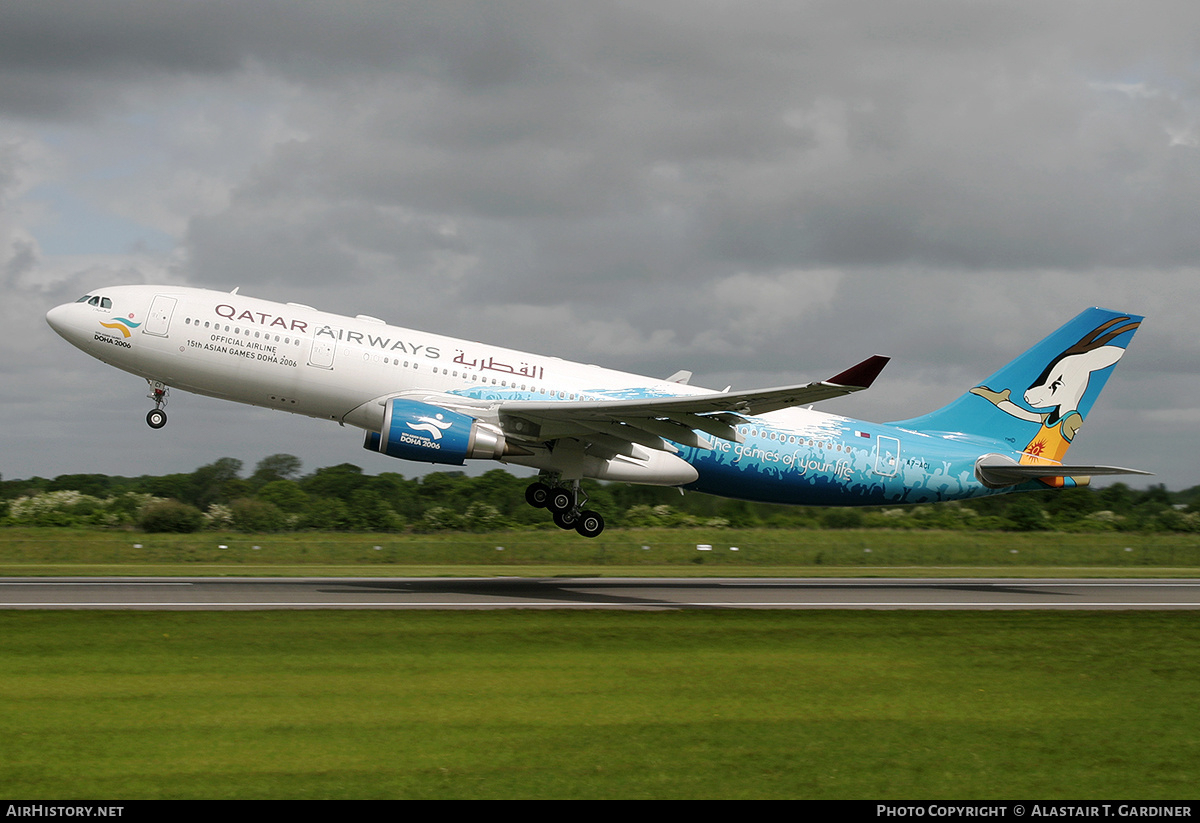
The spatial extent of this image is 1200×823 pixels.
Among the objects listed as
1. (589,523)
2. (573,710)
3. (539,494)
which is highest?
(539,494)

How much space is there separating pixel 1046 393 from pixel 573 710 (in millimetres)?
29011

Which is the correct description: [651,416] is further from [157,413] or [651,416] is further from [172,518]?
[172,518]

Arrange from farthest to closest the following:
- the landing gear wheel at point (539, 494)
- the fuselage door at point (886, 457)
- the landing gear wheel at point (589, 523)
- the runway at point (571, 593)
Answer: the fuselage door at point (886, 457) → the landing gear wheel at point (589, 523) → the landing gear wheel at point (539, 494) → the runway at point (571, 593)

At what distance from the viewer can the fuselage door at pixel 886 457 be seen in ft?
112

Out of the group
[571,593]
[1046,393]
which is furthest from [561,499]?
[1046,393]

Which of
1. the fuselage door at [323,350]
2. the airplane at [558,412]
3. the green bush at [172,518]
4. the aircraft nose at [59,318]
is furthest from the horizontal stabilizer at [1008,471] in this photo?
the green bush at [172,518]

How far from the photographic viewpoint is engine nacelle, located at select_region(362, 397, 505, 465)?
28.1 metres

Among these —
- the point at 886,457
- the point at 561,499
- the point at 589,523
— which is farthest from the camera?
the point at 886,457

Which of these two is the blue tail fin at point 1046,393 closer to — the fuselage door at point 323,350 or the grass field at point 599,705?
the grass field at point 599,705

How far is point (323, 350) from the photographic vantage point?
29641 mm

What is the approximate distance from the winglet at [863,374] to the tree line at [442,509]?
2392 cm

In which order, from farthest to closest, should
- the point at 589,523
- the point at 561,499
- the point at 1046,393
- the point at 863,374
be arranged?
the point at 1046,393, the point at 589,523, the point at 561,499, the point at 863,374

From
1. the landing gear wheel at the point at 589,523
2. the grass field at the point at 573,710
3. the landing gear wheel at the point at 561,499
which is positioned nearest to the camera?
the grass field at the point at 573,710

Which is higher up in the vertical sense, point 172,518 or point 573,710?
A: point 172,518
